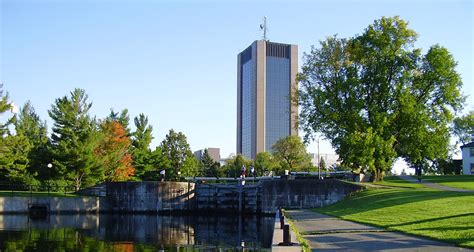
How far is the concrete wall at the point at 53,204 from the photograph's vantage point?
143 ft

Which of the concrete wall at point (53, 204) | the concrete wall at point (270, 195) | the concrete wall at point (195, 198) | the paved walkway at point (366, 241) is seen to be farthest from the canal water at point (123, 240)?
the concrete wall at point (270, 195)

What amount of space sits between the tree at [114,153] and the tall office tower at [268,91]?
83578 mm

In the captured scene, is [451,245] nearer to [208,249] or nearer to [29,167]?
[208,249]

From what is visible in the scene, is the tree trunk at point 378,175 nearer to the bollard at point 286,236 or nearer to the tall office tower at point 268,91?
the bollard at point 286,236

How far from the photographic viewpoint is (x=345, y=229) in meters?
19.5

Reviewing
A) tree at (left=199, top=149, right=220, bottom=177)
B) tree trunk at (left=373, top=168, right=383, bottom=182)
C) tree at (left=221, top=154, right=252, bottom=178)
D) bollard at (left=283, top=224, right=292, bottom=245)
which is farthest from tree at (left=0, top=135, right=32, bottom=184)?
tree at (left=221, top=154, right=252, bottom=178)

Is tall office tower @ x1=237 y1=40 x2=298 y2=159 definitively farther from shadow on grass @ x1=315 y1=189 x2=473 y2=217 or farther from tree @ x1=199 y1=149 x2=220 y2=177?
shadow on grass @ x1=315 y1=189 x2=473 y2=217

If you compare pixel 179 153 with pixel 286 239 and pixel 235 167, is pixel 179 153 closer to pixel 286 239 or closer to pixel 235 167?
pixel 235 167

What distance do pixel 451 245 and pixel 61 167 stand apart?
43.3 meters

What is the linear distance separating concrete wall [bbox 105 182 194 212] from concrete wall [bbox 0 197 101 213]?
2.07m

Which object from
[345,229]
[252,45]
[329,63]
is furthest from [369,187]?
[252,45]

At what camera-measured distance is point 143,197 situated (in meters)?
49.5

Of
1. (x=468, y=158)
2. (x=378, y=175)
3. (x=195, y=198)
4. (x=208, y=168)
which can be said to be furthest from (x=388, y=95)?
(x=208, y=168)

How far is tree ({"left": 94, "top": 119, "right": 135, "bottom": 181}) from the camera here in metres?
58.3
